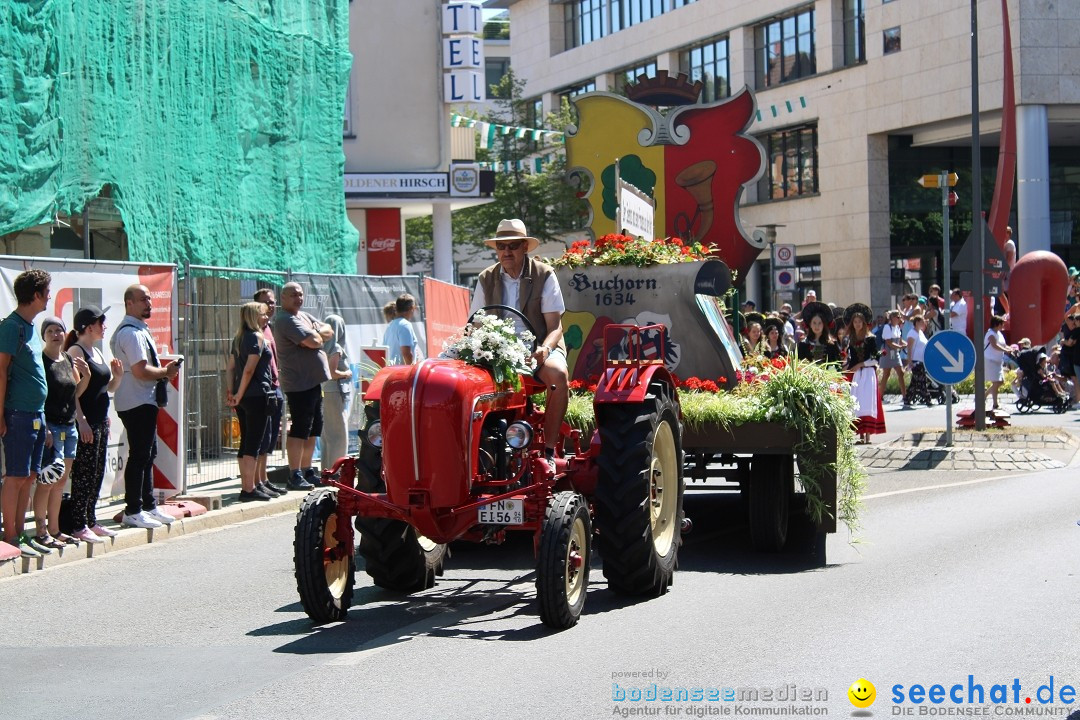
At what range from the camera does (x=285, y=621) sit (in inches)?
318

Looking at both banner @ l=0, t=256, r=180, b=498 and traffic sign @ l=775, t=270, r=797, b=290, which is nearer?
banner @ l=0, t=256, r=180, b=498

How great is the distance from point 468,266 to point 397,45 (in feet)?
159

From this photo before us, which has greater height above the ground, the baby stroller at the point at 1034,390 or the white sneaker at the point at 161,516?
the baby stroller at the point at 1034,390

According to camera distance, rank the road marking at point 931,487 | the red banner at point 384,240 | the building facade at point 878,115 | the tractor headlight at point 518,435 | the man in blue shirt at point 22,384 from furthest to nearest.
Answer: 1. the building facade at point 878,115
2. the red banner at point 384,240
3. the road marking at point 931,487
4. the man in blue shirt at point 22,384
5. the tractor headlight at point 518,435

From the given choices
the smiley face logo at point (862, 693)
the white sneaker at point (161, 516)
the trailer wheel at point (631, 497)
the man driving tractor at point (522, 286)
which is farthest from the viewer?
the white sneaker at point (161, 516)

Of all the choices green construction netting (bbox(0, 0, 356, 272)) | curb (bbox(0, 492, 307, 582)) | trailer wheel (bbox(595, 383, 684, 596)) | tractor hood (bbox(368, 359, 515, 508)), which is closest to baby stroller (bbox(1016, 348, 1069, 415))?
green construction netting (bbox(0, 0, 356, 272))

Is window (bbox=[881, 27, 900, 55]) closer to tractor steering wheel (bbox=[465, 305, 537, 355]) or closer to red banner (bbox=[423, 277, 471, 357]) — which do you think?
red banner (bbox=[423, 277, 471, 357])

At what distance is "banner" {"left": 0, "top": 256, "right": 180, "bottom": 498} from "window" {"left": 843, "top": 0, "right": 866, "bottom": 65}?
125 feet

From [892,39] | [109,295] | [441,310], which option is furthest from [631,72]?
[109,295]

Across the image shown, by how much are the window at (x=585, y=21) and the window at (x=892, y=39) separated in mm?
17587

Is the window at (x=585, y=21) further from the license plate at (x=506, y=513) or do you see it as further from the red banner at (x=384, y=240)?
the license plate at (x=506, y=513)

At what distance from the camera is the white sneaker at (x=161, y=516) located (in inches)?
464

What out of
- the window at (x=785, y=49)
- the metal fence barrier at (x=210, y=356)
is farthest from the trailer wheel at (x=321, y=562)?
the window at (x=785, y=49)

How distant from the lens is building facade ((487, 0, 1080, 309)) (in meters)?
41.5
